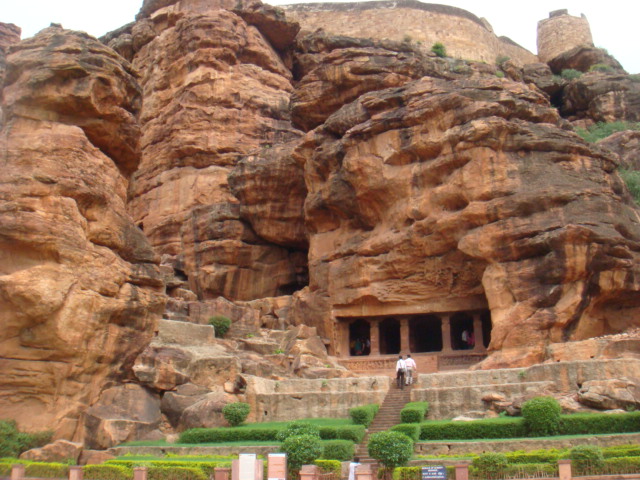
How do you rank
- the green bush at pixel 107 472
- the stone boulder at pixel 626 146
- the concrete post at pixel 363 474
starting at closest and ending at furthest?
1. the concrete post at pixel 363 474
2. the green bush at pixel 107 472
3. the stone boulder at pixel 626 146

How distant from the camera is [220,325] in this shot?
35.4m

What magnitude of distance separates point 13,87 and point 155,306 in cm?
981

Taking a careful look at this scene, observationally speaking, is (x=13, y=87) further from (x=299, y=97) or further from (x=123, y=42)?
(x=123, y=42)

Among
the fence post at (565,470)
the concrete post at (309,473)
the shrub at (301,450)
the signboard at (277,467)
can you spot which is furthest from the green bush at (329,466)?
the fence post at (565,470)

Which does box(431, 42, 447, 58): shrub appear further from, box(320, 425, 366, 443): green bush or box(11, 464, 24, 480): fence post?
box(11, 464, 24, 480): fence post

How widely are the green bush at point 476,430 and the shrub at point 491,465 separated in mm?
4338

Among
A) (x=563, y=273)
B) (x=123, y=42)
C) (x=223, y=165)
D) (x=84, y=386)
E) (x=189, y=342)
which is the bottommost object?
(x=84, y=386)

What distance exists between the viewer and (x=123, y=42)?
6050 cm

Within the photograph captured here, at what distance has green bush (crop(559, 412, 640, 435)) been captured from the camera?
20.7 meters

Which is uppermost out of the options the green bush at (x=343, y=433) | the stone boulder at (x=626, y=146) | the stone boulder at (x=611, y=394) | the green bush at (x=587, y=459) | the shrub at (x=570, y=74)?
the shrub at (x=570, y=74)

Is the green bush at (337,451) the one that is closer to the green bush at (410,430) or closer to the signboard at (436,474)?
the green bush at (410,430)

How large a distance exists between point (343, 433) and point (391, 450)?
3.55 metres

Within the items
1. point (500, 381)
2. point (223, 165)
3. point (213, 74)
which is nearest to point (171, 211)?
point (223, 165)

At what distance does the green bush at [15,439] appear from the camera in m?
22.8
